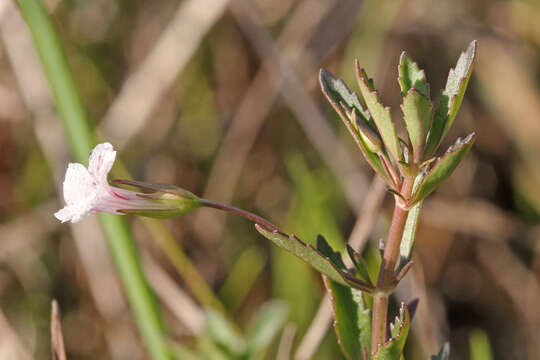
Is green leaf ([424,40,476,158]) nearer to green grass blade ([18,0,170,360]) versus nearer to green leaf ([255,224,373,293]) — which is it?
green leaf ([255,224,373,293])

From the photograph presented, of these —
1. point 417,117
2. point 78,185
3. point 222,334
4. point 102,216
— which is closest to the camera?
point 417,117

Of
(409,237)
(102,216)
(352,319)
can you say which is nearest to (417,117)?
(409,237)

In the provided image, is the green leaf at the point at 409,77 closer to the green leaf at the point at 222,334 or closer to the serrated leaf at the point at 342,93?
the serrated leaf at the point at 342,93

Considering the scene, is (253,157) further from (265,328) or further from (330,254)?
(330,254)

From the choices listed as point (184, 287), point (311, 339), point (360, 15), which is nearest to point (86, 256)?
point (184, 287)

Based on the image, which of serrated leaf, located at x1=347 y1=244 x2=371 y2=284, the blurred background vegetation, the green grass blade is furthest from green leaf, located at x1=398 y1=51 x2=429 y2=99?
the blurred background vegetation

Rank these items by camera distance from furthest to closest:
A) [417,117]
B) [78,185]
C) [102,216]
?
[102,216], [78,185], [417,117]

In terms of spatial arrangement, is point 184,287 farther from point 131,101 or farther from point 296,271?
point 131,101
